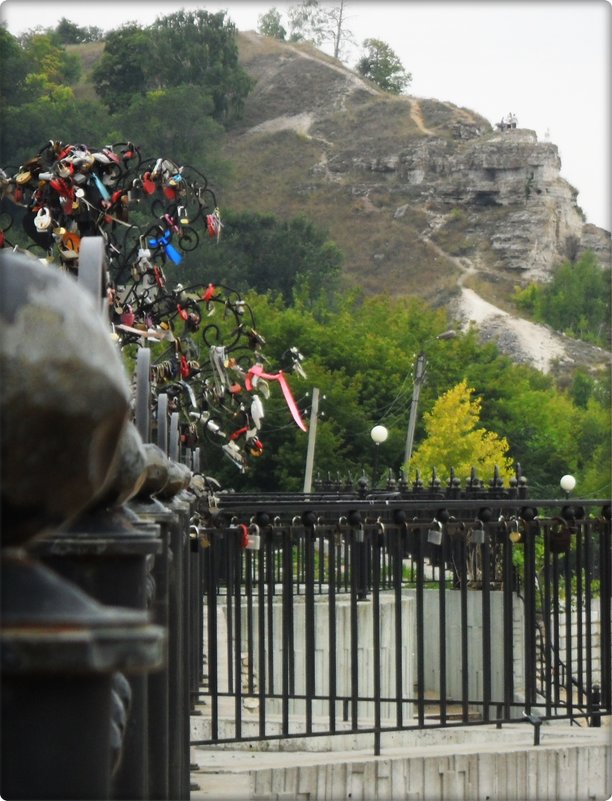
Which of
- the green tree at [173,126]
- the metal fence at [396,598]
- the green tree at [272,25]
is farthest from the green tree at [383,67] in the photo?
the metal fence at [396,598]

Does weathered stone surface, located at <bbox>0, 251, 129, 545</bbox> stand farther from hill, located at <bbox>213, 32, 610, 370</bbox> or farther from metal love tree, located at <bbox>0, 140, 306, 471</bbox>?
hill, located at <bbox>213, 32, 610, 370</bbox>

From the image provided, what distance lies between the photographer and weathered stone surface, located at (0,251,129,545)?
4.72ft

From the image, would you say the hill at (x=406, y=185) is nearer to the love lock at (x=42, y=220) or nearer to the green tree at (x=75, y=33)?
the green tree at (x=75, y=33)

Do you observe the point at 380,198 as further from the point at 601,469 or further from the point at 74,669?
the point at 74,669

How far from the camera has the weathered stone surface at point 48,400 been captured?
1.44 meters

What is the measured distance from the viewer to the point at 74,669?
1.40 m

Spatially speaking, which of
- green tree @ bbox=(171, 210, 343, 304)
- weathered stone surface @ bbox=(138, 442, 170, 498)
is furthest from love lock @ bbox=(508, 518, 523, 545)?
green tree @ bbox=(171, 210, 343, 304)

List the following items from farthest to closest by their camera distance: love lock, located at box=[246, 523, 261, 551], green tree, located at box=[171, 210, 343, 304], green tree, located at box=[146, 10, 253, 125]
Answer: green tree, located at box=[146, 10, 253, 125], green tree, located at box=[171, 210, 343, 304], love lock, located at box=[246, 523, 261, 551]

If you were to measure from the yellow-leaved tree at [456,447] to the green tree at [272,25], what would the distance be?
118736mm

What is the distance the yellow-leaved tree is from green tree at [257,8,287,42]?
119 m

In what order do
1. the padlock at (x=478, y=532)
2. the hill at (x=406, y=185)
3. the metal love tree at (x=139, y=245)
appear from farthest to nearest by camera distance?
the hill at (x=406, y=185)
the padlock at (x=478, y=532)
the metal love tree at (x=139, y=245)

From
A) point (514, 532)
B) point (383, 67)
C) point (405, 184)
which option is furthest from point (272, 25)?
point (514, 532)

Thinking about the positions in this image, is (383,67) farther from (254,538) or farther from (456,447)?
(254,538)

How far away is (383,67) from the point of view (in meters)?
154
